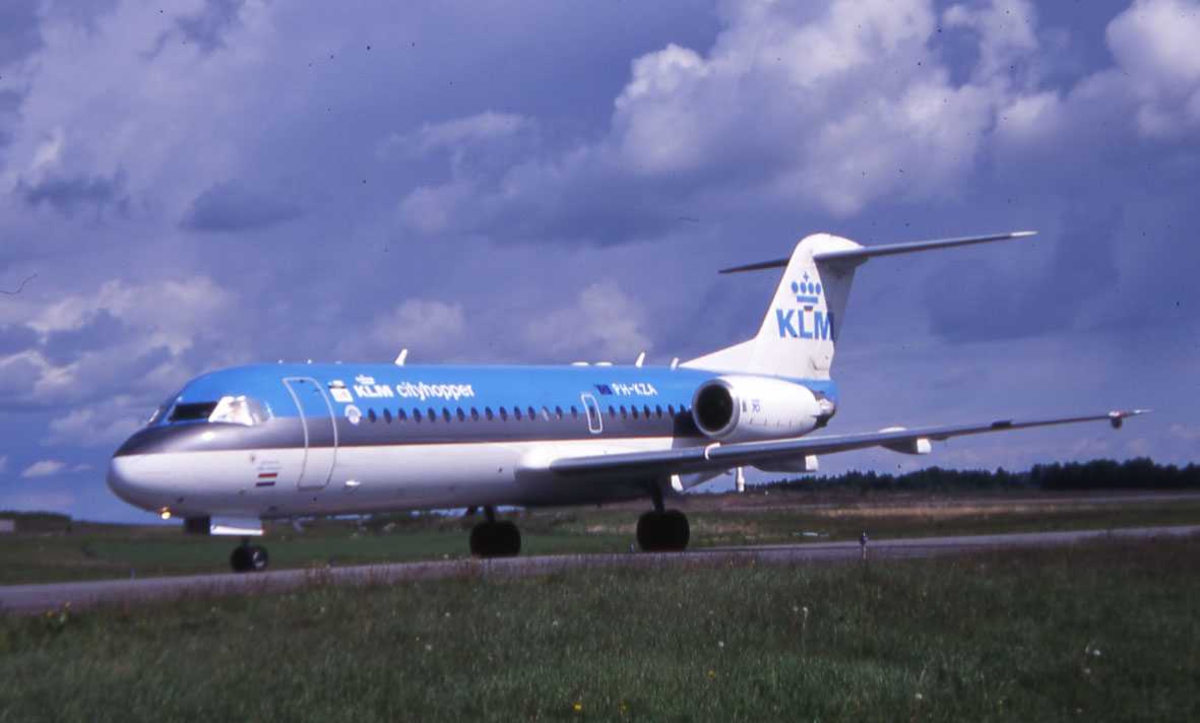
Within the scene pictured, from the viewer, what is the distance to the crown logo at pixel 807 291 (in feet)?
112

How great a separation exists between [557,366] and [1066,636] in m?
18.0

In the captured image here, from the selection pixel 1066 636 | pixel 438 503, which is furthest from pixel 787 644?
pixel 438 503

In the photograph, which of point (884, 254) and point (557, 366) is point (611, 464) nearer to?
point (557, 366)

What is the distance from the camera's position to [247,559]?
2214cm

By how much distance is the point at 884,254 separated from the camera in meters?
32.8

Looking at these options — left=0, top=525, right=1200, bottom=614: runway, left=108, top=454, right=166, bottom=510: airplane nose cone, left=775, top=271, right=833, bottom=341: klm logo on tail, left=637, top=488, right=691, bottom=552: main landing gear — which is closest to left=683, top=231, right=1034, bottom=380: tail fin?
left=775, top=271, right=833, bottom=341: klm logo on tail

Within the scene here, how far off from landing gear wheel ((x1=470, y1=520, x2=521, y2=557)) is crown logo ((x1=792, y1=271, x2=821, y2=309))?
8953mm

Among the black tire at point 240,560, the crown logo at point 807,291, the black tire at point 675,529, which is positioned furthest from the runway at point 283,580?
the crown logo at point 807,291

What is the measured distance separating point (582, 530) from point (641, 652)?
941 inches

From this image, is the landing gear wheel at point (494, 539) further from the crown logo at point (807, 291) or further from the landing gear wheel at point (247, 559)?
the crown logo at point (807, 291)

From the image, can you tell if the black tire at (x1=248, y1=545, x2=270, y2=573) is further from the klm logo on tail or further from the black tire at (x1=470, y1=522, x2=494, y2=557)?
the klm logo on tail

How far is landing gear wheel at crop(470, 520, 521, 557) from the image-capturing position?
2928 cm

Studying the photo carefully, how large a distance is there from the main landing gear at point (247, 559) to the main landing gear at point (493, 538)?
24.1 ft

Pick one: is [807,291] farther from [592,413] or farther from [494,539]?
[494,539]
